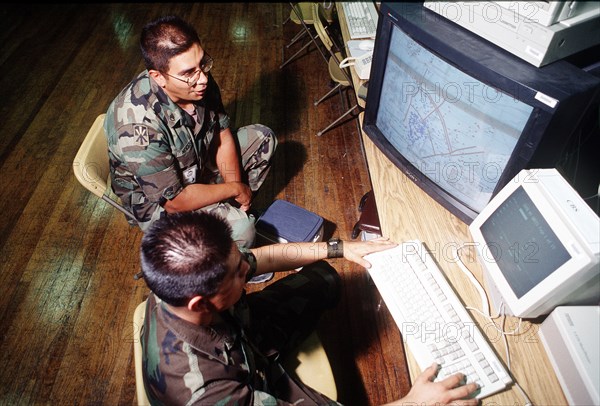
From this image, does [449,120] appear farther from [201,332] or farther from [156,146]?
[156,146]

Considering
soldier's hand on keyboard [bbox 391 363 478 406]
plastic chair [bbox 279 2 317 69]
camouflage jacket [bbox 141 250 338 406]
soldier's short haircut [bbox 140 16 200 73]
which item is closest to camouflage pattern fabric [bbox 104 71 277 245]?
soldier's short haircut [bbox 140 16 200 73]

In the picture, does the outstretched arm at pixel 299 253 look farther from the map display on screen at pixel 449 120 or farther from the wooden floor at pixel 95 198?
the wooden floor at pixel 95 198

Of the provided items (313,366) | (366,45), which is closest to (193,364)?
(313,366)

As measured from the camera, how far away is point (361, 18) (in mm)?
2277

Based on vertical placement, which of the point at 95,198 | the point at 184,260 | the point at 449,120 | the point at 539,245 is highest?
the point at 449,120

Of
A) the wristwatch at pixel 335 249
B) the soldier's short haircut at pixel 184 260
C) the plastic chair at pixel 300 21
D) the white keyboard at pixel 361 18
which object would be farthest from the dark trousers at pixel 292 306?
the plastic chair at pixel 300 21

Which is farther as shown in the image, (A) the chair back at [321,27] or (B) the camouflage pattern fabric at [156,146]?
(A) the chair back at [321,27]

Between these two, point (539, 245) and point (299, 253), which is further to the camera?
point (299, 253)

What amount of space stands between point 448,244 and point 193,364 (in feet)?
2.76

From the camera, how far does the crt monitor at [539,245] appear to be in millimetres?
860

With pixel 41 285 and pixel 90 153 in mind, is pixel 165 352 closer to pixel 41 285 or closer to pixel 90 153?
pixel 90 153

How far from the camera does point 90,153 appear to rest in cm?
153

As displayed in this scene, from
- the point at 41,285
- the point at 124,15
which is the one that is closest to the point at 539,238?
the point at 41,285

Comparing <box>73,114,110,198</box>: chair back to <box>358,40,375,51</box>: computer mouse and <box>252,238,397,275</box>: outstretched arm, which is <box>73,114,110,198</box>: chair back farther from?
<box>358,40,375,51</box>: computer mouse
